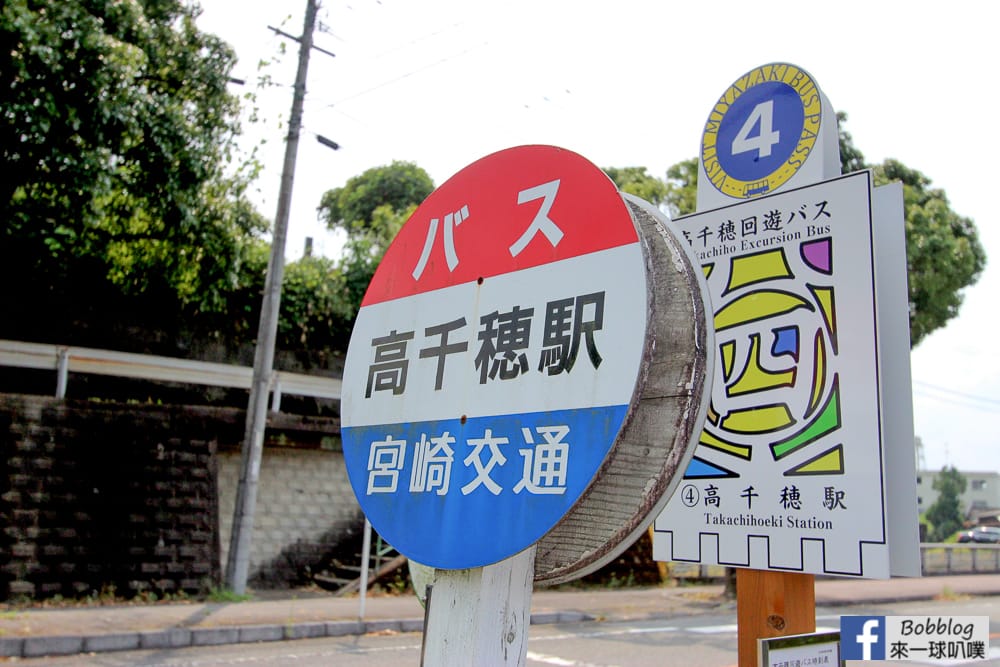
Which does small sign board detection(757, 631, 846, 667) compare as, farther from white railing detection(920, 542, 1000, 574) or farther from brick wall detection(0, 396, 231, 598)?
white railing detection(920, 542, 1000, 574)

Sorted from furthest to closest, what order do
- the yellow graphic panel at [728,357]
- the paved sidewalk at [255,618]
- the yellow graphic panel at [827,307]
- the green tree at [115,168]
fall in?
the green tree at [115,168] < the paved sidewalk at [255,618] < the yellow graphic panel at [728,357] < the yellow graphic panel at [827,307]

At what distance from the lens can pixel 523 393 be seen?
166cm

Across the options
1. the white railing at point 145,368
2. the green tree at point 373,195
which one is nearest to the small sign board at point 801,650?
the white railing at point 145,368

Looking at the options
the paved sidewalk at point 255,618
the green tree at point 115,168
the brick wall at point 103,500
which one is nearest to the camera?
the paved sidewalk at point 255,618

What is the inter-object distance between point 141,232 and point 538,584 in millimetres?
10963

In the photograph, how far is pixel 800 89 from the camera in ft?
9.07

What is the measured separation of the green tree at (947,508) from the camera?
52.4 metres

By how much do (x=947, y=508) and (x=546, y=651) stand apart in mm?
55443

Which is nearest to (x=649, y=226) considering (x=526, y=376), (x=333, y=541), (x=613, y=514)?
(x=526, y=376)

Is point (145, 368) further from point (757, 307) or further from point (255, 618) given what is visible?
point (757, 307)

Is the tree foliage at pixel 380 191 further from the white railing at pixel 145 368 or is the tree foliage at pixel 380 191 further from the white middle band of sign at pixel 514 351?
the white middle band of sign at pixel 514 351

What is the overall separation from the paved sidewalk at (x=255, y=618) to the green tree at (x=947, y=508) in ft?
145

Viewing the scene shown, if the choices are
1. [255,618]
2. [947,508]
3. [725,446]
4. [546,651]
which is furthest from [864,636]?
[947,508]

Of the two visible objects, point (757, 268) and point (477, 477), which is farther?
point (757, 268)
